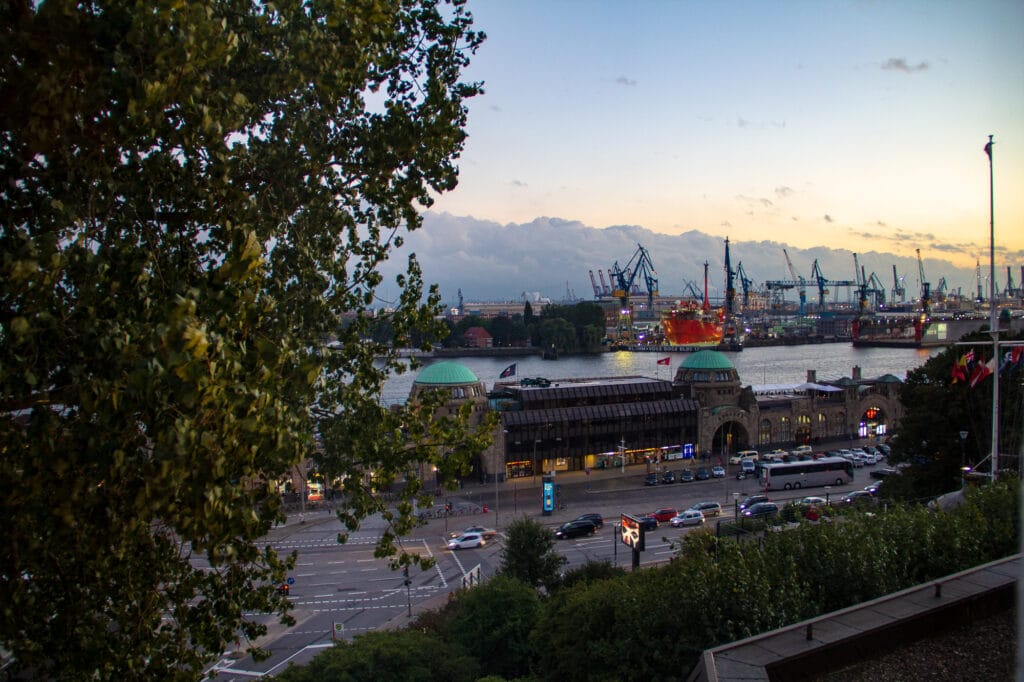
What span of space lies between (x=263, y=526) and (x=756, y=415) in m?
34.0

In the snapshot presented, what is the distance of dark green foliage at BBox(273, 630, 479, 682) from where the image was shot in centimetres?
1027

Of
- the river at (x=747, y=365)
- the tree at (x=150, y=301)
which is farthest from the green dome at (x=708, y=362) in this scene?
the tree at (x=150, y=301)

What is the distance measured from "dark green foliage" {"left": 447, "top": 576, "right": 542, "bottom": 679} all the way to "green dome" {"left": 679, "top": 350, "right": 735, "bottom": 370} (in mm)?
24006

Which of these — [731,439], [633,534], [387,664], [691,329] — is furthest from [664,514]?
[691,329]

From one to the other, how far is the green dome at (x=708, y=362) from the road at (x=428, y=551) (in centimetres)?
568

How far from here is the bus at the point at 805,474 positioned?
90.8ft

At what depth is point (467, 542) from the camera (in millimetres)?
22078

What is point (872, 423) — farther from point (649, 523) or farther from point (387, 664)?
point (387, 664)

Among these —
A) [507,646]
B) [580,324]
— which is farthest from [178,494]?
[580,324]

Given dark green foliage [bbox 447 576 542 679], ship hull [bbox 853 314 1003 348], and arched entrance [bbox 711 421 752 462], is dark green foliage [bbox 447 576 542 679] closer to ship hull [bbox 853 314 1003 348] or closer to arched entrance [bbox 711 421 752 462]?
arched entrance [bbox 711 421 752 462]

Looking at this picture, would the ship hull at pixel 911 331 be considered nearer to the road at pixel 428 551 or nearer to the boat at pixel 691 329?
the boat at pixel 691 329

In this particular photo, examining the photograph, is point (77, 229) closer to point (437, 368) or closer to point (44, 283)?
point (44, 283)

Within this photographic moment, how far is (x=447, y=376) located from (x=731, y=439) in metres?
15.3

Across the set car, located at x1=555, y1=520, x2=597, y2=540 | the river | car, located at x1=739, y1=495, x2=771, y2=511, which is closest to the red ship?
the river
